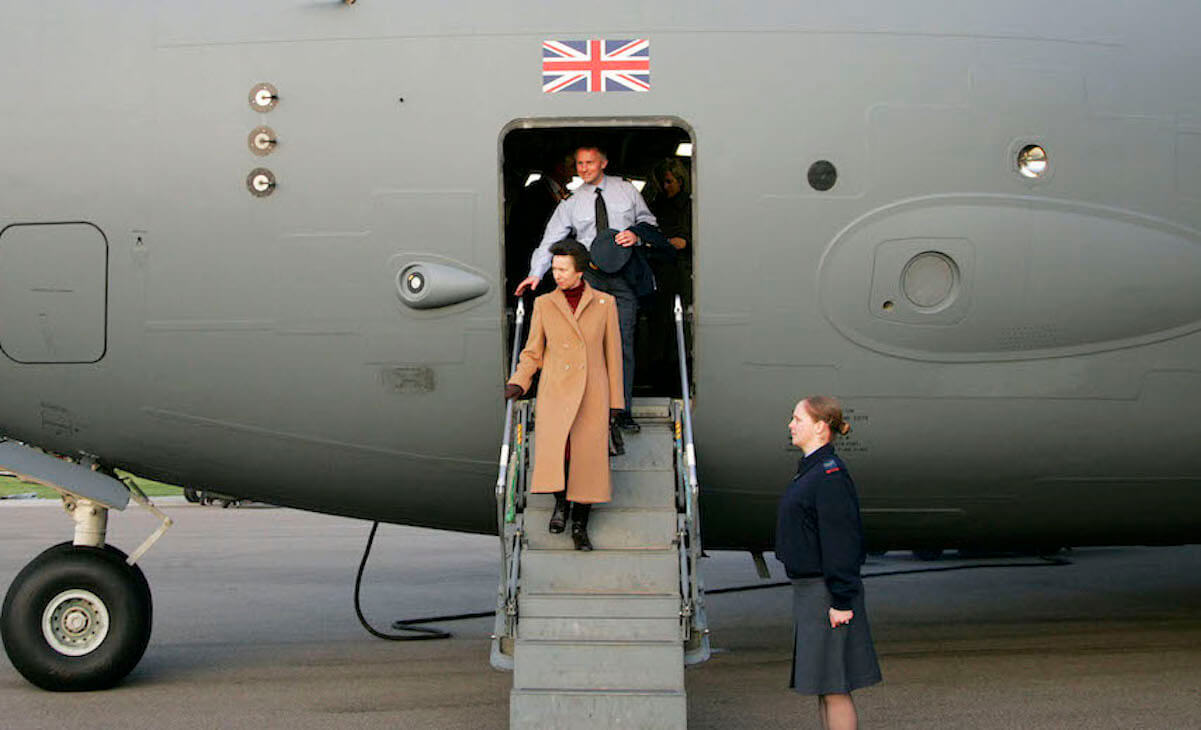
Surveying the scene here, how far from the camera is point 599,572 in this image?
700 centimetres

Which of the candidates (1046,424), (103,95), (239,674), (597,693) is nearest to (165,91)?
(103,95)

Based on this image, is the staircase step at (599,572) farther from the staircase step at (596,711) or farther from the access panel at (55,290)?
the access panel at (55,290)

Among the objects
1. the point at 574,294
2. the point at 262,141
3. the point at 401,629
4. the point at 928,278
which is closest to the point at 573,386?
the point at 574,294

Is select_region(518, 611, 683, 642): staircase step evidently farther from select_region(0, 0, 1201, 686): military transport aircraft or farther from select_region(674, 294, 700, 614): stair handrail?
select_region(0, 0, 1201, 686): military transport aircraft

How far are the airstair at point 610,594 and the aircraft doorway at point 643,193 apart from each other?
1728mm

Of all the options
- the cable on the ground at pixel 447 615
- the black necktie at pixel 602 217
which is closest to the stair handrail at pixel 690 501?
the black necktie at pixel 602 217

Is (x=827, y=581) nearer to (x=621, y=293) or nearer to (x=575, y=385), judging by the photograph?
(x=575, y=385)

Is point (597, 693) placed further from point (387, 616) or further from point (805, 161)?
point (387, 616)

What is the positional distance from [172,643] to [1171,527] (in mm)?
7069

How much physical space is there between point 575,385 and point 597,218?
1511 millimetres

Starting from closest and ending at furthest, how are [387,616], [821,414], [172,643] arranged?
[821,414] → [172,643] → [387,616]

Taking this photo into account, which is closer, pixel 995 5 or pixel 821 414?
pixel 821 414

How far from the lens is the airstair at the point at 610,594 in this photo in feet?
20.8

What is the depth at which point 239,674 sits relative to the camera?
28.2 ft
